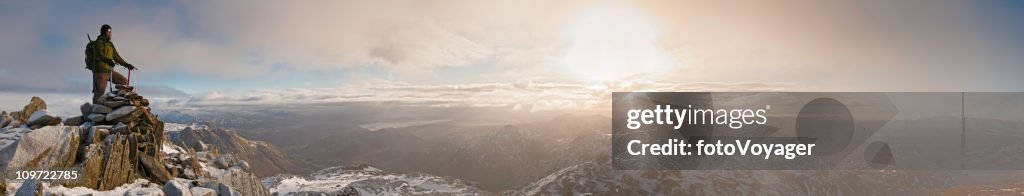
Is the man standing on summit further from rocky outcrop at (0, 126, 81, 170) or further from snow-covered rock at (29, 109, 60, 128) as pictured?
rocky outcrop at (0, 126, 81, 170)

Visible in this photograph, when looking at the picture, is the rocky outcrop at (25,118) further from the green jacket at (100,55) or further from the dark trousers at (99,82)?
the green jacket at (100,55)

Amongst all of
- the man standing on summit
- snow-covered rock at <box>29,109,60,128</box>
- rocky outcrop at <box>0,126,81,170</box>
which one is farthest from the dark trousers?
rocky outcrop at <box>0,126,81,170</box>

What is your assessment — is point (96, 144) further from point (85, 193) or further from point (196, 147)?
point (196, 147)

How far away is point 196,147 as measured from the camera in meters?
56.7

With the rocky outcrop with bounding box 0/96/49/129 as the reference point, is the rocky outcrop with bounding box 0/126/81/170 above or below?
below

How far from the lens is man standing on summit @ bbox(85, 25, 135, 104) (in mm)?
32531

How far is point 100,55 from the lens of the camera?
107 ft

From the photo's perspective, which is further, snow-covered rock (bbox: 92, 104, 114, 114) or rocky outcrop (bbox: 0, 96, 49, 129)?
snow-covered rock (bbox: 92, 104, 114, 114)

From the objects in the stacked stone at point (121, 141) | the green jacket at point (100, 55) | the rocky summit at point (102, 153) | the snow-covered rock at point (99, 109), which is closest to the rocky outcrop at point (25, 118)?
the rocky summit at point (102, 153)

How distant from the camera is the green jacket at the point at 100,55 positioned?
32.4 meters

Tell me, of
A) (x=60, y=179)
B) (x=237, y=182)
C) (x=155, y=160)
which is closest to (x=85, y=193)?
(x=60, y=179)

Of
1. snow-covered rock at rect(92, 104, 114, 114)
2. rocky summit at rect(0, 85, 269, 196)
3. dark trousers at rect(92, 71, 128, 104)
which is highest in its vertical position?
dark trousers at rect(92, 71, 128, 104)

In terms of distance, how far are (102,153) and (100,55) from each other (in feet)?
24.3

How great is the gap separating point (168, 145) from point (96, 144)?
19.0m
